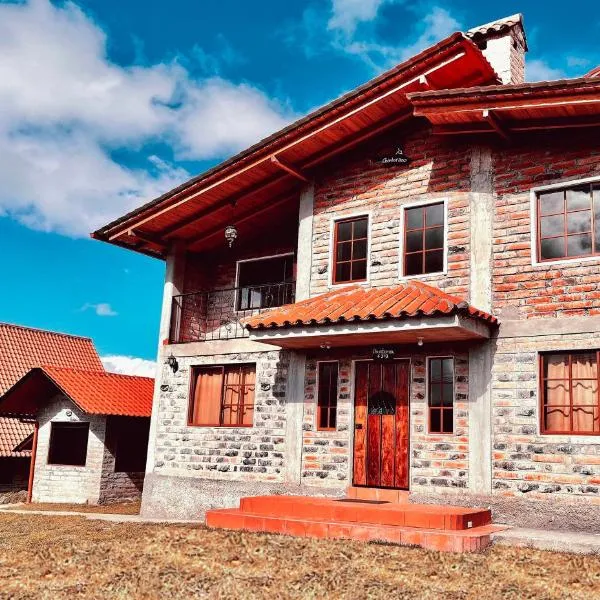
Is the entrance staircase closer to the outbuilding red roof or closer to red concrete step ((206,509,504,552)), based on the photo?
red concrete step ((206,509,504,552))

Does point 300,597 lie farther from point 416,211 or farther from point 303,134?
point 303,134

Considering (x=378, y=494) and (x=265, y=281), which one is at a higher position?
(x=265, y=281)

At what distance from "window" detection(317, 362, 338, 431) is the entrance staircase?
1891mm

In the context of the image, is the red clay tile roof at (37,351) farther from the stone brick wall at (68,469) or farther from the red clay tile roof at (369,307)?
the red clay tile roof at (369,307)

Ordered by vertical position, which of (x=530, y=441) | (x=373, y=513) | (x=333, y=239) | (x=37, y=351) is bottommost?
(x=373, y=513)

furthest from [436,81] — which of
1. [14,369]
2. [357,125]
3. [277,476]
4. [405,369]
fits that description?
[14,369]

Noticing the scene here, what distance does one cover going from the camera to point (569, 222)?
36.7 feet

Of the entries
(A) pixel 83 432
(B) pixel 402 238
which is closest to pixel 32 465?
(A) pixel 83 432

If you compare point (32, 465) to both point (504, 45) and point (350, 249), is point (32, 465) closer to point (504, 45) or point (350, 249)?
point (350, 249)

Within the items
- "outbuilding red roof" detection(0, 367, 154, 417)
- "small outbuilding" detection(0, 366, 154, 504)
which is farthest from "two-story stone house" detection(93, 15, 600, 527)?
"small outbuilding" detection(0, 366, 154, 504)

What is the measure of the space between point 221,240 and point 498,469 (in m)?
8.34

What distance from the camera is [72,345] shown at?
28516mm

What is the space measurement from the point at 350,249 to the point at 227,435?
4383 mm

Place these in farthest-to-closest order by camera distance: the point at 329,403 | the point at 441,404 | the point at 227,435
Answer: the point at 227,435 < the point at 329,403 < the point at 441,404
